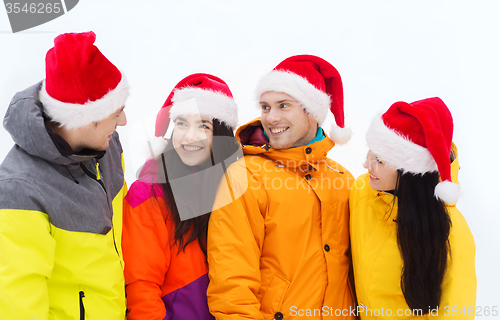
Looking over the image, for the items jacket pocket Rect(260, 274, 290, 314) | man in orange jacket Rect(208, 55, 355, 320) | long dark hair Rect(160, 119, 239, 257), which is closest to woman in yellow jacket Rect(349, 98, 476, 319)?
man in orange jacket Rect(208, 55, 355, 320)

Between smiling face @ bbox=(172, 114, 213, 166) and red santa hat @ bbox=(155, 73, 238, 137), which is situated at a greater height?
red santa hat @ bbox=(155, 73, 238, 137)

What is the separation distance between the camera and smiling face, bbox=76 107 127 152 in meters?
1.50

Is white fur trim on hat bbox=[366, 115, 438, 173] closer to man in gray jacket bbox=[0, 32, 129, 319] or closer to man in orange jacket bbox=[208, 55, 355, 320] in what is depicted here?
man in orange jacket bbox=[208, 55, 355, 320]

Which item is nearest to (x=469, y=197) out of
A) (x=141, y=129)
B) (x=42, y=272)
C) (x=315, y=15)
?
(x=315, y=15)

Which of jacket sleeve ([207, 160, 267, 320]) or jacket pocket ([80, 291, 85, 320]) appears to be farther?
jacket sleeve ([207, 160, 267, 320])

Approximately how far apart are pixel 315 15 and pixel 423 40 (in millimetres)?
820

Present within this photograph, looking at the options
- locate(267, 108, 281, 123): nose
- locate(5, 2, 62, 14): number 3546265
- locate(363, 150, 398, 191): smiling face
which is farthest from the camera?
locate(5, 2, 62, 14): number 3546265

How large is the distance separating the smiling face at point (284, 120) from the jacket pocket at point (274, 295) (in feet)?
2.10

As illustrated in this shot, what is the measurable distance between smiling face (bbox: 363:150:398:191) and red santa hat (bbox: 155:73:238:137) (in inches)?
28.5

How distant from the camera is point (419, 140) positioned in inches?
63.2

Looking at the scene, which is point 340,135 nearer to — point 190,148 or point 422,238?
point 422,238

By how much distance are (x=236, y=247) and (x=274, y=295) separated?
0.28 meters

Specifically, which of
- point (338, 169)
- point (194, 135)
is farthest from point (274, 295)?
point (194, 135)

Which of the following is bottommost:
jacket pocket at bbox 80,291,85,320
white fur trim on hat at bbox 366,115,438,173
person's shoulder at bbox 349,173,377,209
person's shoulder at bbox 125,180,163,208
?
jacket pocket at bbox 80,291,85,320
